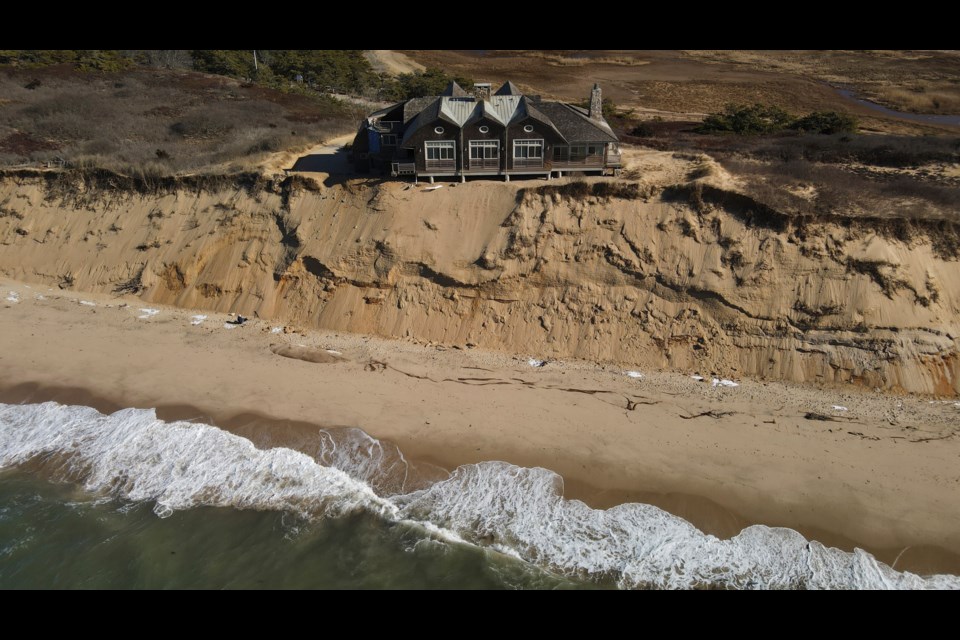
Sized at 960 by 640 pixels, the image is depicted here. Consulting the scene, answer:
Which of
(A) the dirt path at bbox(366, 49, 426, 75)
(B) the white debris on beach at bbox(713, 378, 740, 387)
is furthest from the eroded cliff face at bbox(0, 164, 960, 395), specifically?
(A) the dirt path at bbox(366, 49, 426, 75)

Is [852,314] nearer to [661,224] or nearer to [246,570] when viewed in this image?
[661,224]

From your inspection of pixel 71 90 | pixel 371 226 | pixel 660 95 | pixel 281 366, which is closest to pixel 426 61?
pixel 660 95

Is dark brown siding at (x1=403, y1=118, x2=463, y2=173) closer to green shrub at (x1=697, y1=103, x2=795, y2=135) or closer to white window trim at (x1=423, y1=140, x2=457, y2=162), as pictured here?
white window trim at (x1=423, y1=140, x2=457, y2=162)

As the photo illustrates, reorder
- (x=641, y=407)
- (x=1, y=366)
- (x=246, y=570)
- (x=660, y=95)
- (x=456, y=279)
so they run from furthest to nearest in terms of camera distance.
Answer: (x=660, y=95) < (x=456, y=279) < (x=1, y=366) < (x=641, y=407) < (x=246, y=570)

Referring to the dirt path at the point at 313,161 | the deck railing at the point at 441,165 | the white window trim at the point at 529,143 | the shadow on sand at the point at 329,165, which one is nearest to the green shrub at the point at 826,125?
the white window trim at the point at 529,143

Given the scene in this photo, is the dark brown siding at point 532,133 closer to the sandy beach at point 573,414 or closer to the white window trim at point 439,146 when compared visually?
the white window trim at point 439,146

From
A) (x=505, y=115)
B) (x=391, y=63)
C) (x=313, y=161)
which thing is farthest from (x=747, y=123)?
(x=391, y=63)

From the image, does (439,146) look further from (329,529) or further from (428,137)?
(329,529)
